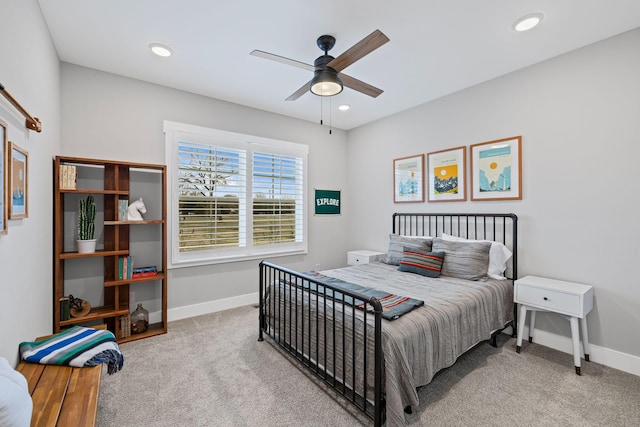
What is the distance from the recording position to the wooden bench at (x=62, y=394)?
126cm

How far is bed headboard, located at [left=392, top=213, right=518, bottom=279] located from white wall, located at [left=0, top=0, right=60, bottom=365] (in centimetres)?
388

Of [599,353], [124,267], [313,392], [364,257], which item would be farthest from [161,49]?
[599,353]

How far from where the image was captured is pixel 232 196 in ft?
12.8

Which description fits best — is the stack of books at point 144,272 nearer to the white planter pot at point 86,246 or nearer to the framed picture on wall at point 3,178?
the white planter pot at point 86,246

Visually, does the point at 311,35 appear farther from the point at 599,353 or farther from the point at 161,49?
the point at 599,353

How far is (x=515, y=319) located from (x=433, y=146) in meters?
2.24

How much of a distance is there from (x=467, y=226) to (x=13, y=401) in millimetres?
3826

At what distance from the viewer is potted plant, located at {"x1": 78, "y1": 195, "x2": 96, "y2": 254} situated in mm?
2781

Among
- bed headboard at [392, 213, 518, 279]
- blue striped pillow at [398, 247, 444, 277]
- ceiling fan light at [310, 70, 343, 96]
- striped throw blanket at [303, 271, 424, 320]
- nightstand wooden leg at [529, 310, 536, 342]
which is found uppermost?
ceiling fan light at [310, 70, 343, 96]

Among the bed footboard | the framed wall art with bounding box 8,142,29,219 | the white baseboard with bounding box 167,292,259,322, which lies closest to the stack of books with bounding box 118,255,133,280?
the white baseboard with bounding box 167,292,259,322

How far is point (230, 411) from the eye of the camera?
1.96m

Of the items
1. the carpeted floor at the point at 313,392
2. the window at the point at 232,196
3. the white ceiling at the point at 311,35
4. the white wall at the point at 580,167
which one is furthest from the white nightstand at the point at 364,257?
the white ceiling at the point at 311,35

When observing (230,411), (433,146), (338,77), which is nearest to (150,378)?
(230,411)

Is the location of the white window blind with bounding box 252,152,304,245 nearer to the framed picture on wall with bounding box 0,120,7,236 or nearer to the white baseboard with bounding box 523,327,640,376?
the framed picture on wall with bounding box 0,120,7,236
